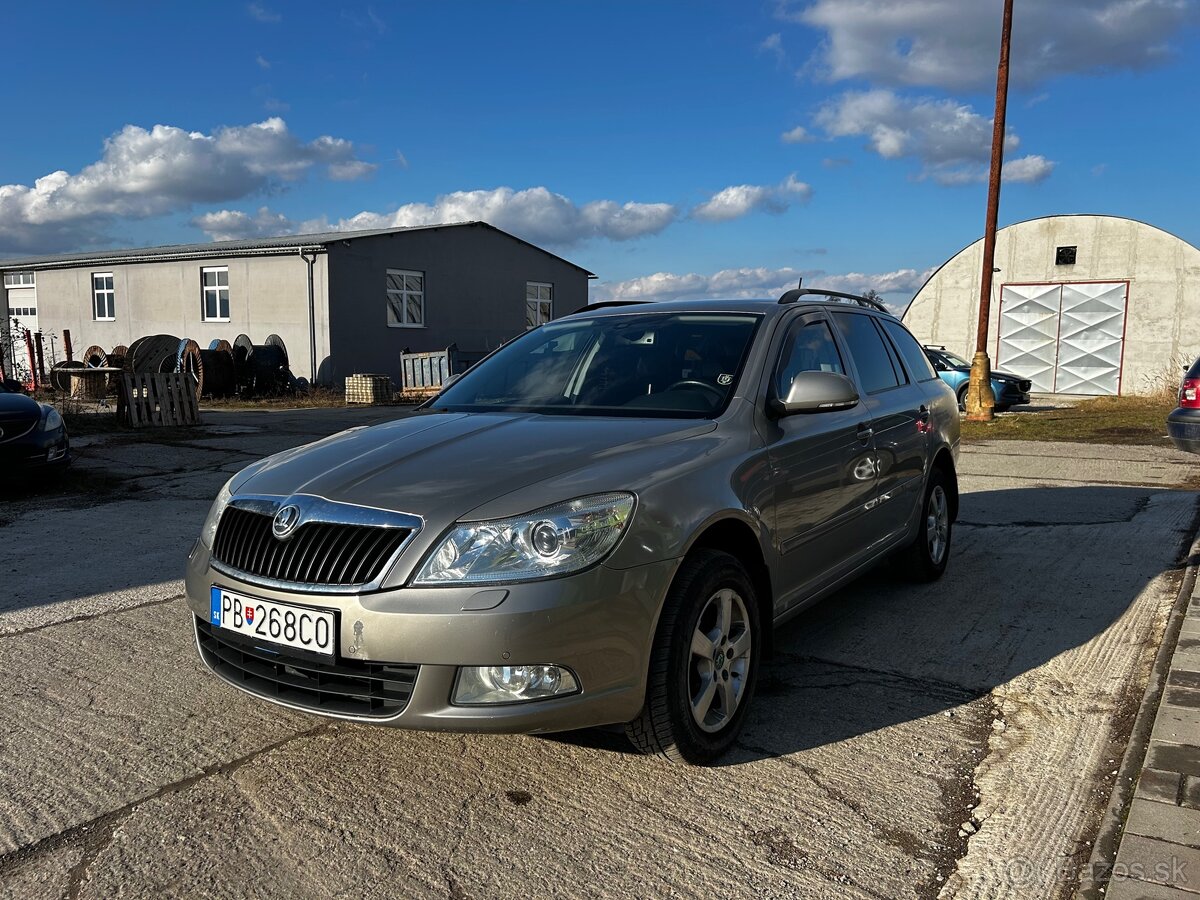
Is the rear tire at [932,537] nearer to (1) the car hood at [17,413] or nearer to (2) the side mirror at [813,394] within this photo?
(2) the side mirror at [813,394]

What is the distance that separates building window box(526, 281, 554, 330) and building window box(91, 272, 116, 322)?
40.4 feet

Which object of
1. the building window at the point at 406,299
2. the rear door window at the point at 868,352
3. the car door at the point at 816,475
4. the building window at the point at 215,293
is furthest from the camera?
the building window at the point at 215,293

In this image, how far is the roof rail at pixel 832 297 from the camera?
463 cm

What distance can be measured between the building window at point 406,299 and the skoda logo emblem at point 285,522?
2243 cm

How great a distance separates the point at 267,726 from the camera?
3.50m

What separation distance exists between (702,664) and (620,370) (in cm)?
148

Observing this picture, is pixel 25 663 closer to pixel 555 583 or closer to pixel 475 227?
pixel 555 583

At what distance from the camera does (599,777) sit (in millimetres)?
A: 3117

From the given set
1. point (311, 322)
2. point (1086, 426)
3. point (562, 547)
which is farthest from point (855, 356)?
point (311, 322)

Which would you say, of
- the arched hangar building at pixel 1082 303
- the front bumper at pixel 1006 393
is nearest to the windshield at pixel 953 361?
the front bumper at pixel 1006 393

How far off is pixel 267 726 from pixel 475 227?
24.9 metres

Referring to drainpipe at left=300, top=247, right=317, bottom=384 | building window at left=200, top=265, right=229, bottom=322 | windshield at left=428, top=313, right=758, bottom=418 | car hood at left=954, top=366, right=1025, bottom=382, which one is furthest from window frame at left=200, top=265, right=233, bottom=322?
windshield at left=428, top=313, right=758, bottom=418

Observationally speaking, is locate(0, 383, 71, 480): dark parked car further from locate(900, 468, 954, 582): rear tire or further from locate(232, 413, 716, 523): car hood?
locate(900, 468, 954, 582): rear tire

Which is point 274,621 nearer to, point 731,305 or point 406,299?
point 731,305
